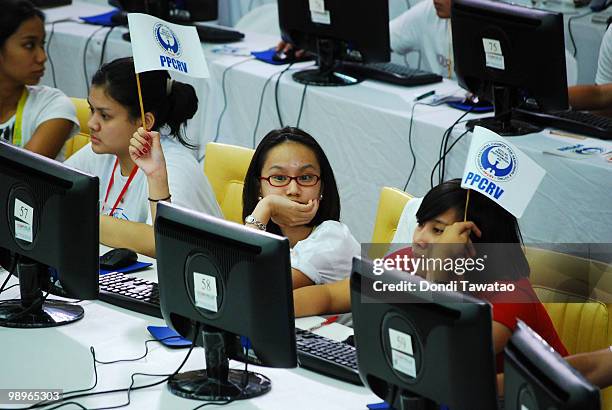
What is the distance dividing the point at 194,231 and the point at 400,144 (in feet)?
6.11

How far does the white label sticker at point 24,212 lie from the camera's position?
2.40m

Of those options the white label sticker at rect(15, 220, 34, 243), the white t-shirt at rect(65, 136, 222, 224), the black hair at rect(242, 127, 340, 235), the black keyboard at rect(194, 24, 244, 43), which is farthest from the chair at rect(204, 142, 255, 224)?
the black keyboard at rect(194, 24, 244, 43)

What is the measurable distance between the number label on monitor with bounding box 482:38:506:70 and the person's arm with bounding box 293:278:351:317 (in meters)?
1.27

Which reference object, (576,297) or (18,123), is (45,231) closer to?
(576,297)

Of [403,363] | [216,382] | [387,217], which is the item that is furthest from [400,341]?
[387,217]

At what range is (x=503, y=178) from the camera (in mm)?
2199

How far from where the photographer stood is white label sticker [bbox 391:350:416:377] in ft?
6.15

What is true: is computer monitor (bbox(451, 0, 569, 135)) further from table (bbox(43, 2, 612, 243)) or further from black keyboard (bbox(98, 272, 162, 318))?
black keyboard (bbox(98, 272, 162, 318))

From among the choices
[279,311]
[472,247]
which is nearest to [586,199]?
[472,247]

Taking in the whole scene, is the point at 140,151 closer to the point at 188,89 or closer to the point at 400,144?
the point at 188,89

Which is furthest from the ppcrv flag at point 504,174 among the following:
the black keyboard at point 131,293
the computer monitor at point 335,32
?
the computer monitor at point 335,32

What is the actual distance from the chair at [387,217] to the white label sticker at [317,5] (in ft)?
4.66

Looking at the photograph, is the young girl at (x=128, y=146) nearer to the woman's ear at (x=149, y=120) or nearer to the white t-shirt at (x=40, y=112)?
the woman's ear at (x=149, y=120)

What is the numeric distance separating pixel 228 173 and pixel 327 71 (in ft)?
3.68
